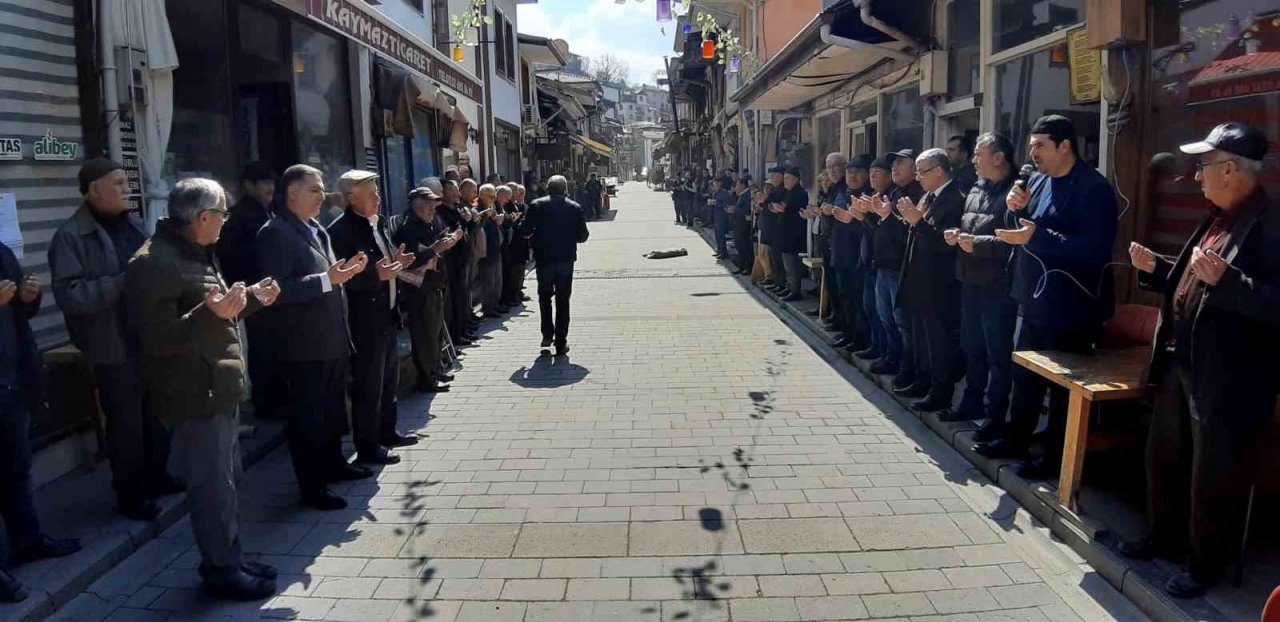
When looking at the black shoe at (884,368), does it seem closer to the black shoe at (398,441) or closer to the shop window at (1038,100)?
the shop window at (1038,100)

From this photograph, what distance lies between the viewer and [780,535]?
4320 mm

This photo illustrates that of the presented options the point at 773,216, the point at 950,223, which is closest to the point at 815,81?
the point at 773,216

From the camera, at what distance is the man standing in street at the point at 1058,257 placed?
440 cm

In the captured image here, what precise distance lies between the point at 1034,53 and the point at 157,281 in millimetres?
6477

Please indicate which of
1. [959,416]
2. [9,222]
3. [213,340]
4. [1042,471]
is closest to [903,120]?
[959,416]

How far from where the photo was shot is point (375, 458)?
5547 millimetres

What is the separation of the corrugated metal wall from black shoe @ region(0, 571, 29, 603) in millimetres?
1959

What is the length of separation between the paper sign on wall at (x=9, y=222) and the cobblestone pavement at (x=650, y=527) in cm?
177

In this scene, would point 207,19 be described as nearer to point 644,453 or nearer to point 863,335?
point 644,453

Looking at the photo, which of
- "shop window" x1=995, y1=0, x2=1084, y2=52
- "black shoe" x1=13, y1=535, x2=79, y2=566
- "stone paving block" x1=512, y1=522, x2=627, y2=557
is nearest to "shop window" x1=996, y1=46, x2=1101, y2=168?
"shop window" x1=995, y1=0, x2=1084, y2=52

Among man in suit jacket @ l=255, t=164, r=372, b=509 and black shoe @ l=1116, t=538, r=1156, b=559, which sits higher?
man in suit jacket @ l=255, t=164, r=372, b=509

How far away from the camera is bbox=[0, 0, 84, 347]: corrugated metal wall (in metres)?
4.86

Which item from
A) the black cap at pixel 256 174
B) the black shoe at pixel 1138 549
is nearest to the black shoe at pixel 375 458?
the black cap at pixel 256 174

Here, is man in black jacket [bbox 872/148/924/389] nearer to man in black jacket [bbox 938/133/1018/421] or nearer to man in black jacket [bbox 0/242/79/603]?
man in black jacket [bbox 938/133/1018/421]
